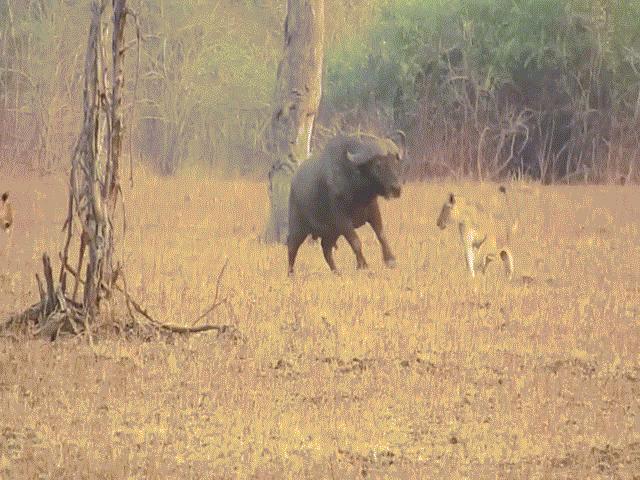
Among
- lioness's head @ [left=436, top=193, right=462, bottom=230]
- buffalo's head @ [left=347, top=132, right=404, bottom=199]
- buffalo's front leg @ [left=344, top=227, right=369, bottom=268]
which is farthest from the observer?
buffalo's head @ [left=347, top=132, right=404, bottom=199]

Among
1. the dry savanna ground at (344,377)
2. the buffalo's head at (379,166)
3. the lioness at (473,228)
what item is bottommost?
the dry savanna ground at (344,377)

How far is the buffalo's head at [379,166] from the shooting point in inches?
661

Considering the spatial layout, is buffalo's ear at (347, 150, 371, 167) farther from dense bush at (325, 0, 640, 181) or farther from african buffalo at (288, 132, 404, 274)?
dense bush at (325, 0, 640, 181)

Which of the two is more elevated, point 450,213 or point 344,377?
point 450,213

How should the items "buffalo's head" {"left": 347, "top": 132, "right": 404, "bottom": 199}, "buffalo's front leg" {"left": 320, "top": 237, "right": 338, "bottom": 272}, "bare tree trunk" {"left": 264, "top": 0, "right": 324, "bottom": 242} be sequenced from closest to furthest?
"buffalo's head" {"left": 347, "top": 132, "right": 404, "bottom": 199} < "buffalo's front leg" {"left": 320, "top": 237, "right": 338, "bottom": 272} < "bare tree trunk" {"left": 264, "top": 0, "right": 324, "bottom": 242}

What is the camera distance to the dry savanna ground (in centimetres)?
779

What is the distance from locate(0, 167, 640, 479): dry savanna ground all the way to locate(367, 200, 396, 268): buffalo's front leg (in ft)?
0.54

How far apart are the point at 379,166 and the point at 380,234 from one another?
0.70 m

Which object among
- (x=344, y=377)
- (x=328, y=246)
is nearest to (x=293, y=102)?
(x=328, y=246)

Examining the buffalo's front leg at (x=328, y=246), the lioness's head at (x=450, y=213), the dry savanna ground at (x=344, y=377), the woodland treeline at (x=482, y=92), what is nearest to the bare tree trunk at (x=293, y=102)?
the dry savanna ground at (x=344, y=377)

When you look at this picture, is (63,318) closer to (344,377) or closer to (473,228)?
(344,377)

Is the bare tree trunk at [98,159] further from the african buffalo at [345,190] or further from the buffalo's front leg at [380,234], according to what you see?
the buffalo's front leg at [380,234]

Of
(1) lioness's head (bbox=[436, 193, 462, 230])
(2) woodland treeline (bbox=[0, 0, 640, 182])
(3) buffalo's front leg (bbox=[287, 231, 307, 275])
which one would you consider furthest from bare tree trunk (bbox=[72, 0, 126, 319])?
(2) woodland treeline (bbox=[0, 0, 640, 182])

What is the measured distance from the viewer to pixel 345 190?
16891 mm
